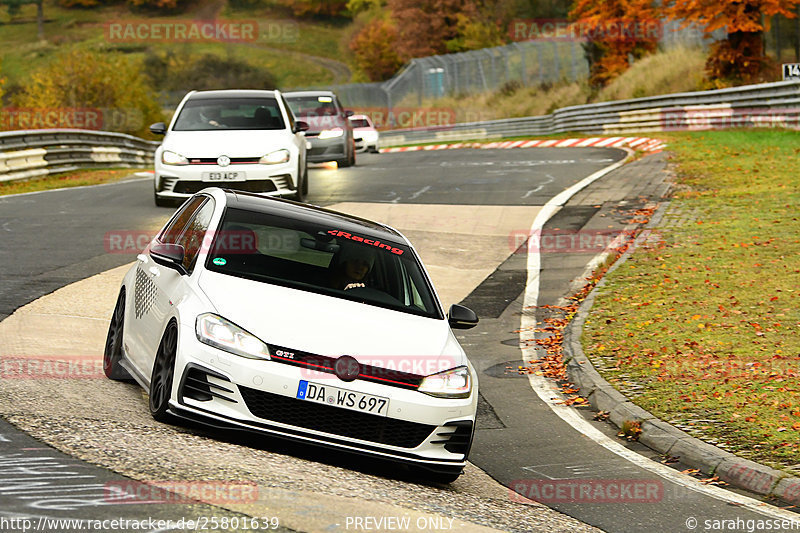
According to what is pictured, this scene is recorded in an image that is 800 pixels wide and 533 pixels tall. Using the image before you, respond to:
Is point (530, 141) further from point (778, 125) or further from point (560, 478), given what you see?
point (560, 478)

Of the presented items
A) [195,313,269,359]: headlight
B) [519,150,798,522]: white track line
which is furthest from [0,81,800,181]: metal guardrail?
[195,313,269,359]: headlight

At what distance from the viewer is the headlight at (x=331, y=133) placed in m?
28.2

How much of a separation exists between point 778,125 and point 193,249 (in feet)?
86.6

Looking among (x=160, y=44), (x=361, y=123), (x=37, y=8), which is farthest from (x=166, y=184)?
(x=37, y=8)

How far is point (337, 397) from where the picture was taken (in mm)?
6645

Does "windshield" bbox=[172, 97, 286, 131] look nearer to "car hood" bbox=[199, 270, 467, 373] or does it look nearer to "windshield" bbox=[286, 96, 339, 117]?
"windshield" bbox=[286, 96, 339, 117]

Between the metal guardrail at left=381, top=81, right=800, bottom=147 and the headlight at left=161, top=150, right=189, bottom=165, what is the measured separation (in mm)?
18501

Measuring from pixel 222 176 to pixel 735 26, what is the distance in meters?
25.6

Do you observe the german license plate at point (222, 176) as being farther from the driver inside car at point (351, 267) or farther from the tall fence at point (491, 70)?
the tall fence at point (491, 70)

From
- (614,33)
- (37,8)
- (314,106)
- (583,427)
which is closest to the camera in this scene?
(583,427)

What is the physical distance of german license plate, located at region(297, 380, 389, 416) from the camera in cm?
662

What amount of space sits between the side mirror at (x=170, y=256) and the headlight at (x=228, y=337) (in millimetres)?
934

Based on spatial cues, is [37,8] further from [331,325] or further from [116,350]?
[331,325]

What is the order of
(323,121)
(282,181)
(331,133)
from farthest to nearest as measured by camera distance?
(331,133), (323,121), (282,181)
